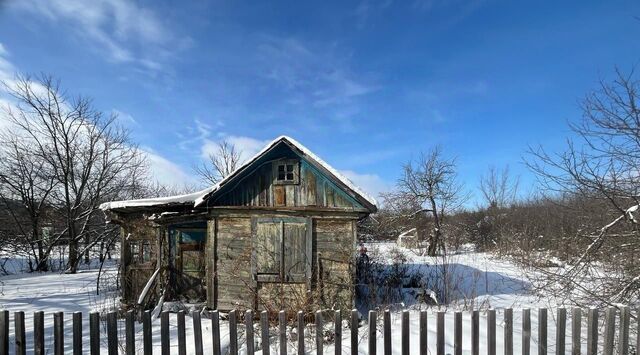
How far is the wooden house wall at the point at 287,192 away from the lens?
31.0 ft

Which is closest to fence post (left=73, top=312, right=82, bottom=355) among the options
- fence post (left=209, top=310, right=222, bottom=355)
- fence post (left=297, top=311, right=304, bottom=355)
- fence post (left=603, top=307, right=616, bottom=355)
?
fence post (left=209, top=310, right=222, bottom=355)

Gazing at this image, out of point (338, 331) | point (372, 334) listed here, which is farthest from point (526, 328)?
point (338, 331)

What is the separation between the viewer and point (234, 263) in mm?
9680

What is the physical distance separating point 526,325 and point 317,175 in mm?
6090

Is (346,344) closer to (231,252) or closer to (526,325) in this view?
(526,325)

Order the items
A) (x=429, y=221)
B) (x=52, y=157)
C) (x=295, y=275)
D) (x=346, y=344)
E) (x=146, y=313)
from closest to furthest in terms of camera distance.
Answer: (x=146, y=313), (x=346, y=344), (x=295, y=275), (x=52, y=157), (x=429, y=221)

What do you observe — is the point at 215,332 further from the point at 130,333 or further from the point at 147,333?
the point at 130,333

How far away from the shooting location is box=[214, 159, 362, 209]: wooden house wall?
9.45 metres

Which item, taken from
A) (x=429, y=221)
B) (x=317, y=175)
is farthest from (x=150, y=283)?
(x=429, y=221)

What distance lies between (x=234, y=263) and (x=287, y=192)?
7.77ft

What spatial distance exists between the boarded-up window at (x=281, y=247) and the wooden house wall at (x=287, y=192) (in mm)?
479

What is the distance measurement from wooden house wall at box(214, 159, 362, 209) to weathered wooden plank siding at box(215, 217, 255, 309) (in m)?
0.58

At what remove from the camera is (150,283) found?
9.48 metres

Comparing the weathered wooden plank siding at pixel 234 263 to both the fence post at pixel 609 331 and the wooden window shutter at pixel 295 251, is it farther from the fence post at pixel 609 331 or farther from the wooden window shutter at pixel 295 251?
the fence post at pixel 609 331
